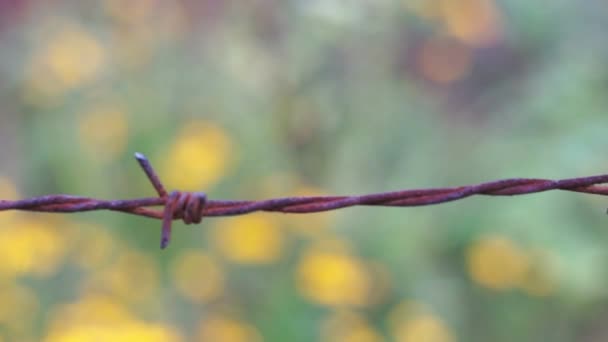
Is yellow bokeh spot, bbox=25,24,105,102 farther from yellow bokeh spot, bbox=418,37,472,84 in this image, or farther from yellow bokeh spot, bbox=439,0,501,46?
yellow bokeh spot, bbox=418,37,472,84

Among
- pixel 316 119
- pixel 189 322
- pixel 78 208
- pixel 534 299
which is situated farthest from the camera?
pixel 316 119

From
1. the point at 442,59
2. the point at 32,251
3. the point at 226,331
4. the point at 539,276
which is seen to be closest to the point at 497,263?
the point at 539,276

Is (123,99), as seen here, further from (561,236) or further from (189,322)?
(561,236)

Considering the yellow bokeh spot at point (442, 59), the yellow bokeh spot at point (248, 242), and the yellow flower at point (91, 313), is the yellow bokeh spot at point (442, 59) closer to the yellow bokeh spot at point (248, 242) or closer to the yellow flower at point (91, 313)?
the yellow bokeh spot at point (248, 242)

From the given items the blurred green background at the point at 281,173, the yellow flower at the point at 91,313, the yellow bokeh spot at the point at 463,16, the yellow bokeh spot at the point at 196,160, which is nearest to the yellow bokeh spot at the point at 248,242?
the blurred green background at the point at 281,173

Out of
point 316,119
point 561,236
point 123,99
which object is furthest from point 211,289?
point 561,236
